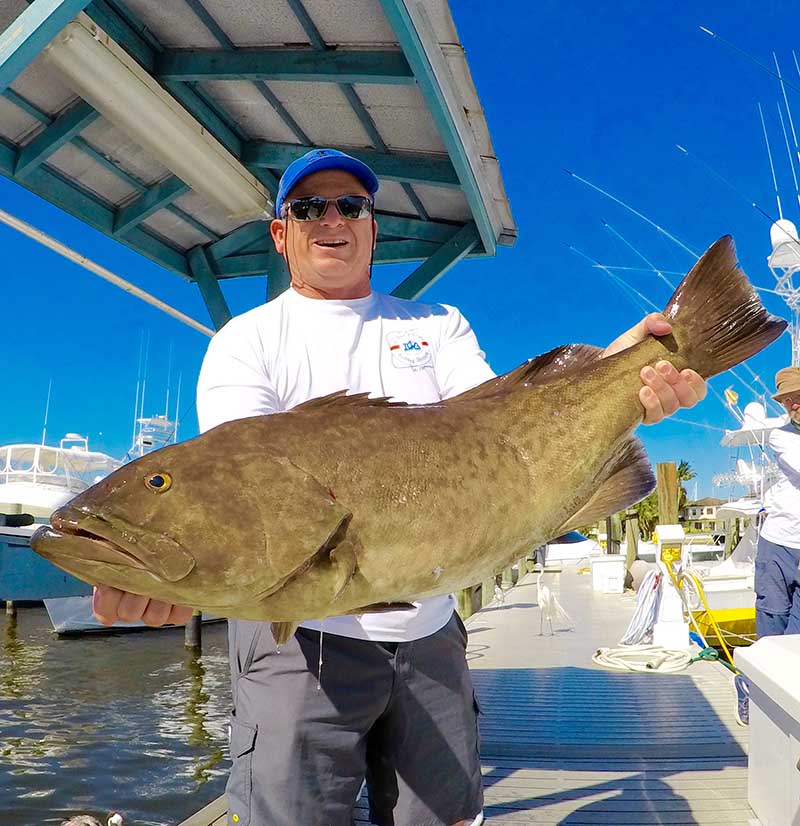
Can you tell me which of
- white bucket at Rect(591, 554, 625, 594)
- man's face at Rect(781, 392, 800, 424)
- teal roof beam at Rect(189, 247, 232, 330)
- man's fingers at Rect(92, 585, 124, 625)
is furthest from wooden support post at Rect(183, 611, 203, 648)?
man's fingers at Rect(92, 585, 124, 625)

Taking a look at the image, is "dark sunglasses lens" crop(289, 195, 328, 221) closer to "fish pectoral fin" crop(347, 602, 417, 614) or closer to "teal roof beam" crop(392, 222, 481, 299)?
"fish pectoral fin" crop(347, 602, 417, 614)

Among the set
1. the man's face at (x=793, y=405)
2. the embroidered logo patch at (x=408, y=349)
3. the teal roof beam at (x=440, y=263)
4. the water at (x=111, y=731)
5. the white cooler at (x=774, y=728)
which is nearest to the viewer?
the embroidered logo patch at (x=408, y=349)

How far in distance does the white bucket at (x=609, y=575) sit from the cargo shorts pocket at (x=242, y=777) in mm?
15144

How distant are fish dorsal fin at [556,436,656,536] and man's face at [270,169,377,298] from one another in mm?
1033

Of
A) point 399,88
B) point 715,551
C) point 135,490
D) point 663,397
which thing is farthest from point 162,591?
point 715,551

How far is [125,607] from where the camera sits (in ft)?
5.65

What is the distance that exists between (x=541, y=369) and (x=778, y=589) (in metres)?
4.61

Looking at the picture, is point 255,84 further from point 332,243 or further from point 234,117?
point 332,243

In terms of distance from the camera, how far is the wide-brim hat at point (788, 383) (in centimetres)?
580

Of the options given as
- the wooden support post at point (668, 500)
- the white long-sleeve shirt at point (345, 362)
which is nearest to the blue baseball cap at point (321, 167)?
the white long-sleeve shirt at point (345, 362)

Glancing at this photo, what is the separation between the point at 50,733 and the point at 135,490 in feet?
42.5

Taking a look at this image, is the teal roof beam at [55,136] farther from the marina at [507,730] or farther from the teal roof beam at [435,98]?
the marina at [507,730]

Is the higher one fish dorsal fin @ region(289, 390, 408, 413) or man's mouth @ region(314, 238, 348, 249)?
man's mouth @ region(314, 238, 348, 249)

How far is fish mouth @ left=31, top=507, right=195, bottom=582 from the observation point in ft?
5.38
